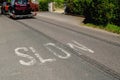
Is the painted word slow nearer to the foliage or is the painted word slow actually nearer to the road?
the road

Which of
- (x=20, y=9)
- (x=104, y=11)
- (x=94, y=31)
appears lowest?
(x=94, y=31)

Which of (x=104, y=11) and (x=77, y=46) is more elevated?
(x=104, y=11)

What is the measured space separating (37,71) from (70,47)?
139 inches

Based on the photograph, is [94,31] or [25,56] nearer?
[25,56]

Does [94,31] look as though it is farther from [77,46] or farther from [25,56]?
[25,56]

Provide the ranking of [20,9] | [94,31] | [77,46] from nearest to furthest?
[77,46] < [94,31] < [20,9]

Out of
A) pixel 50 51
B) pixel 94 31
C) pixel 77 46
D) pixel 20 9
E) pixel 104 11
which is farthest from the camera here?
pixel 20 9

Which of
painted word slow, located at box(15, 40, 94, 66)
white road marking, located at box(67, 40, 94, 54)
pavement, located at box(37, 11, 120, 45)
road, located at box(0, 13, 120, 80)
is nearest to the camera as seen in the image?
road, located at box(0, 13, 120, 80)

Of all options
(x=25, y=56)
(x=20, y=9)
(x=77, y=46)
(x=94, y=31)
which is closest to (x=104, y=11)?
(x=94, y=31)

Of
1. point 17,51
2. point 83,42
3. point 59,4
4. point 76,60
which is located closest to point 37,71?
point 76,60

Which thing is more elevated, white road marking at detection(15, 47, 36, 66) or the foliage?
the foliage

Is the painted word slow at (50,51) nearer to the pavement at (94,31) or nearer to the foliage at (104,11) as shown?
the pavement at (94,31)

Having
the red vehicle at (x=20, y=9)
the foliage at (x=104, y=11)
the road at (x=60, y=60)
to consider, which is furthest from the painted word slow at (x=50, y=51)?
the red vehicle at (x=20, y=9)

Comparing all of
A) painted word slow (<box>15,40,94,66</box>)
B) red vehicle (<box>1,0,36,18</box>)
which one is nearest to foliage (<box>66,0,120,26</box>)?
painted word slow (<box>15,40,94,66</box>)
